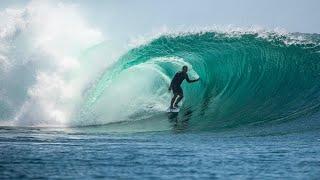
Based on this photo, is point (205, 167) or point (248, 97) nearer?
point (205, 167)

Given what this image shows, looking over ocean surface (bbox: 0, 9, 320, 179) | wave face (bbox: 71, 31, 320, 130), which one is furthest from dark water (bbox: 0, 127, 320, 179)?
wave face (bbox: 71, 31, 320, 130)

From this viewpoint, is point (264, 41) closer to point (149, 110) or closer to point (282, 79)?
point (282, 79)

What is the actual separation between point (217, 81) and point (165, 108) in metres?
2.76

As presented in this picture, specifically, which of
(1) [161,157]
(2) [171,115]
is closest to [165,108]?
(2) [171,115]

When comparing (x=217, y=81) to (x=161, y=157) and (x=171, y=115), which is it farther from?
(x=161, y=157)

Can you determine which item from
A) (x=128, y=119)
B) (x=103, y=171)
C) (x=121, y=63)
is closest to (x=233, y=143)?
(x=103, y=171)

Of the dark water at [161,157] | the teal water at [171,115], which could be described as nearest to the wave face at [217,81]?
the teal water at [171,115]

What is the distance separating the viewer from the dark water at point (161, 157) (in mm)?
6332

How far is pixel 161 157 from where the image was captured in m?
7.51

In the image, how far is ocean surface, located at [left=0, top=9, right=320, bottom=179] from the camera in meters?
6.97

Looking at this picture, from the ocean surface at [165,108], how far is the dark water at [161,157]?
1 cm

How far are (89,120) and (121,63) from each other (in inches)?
234

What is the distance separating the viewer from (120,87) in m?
20.4

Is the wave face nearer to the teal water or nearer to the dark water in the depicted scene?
the teal water
